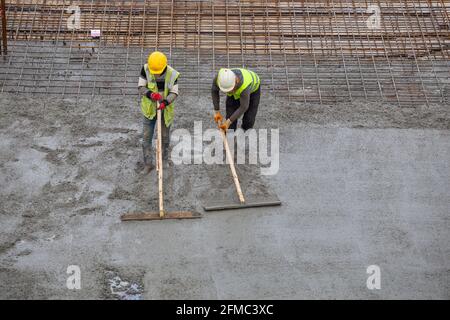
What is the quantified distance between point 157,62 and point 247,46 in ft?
10.3

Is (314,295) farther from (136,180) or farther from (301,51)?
(301,51)

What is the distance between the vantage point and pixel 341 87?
8.97 m

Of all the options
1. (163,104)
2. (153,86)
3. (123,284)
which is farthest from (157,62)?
(123,284)

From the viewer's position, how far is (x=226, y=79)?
697 centimetres

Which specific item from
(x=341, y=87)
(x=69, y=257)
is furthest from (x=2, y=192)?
(x=341, y=87)

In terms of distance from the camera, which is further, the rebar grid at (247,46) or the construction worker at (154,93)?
the rebar grid at (247,46)

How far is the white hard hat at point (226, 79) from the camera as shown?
6969 mm

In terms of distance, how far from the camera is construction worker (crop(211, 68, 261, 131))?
7.02m

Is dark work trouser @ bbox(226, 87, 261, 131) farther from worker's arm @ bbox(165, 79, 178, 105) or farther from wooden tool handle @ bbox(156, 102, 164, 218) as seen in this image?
wooden tool handle @ bbox(156, 102, 164, 218)

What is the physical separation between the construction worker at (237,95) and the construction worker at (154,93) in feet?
1.62
